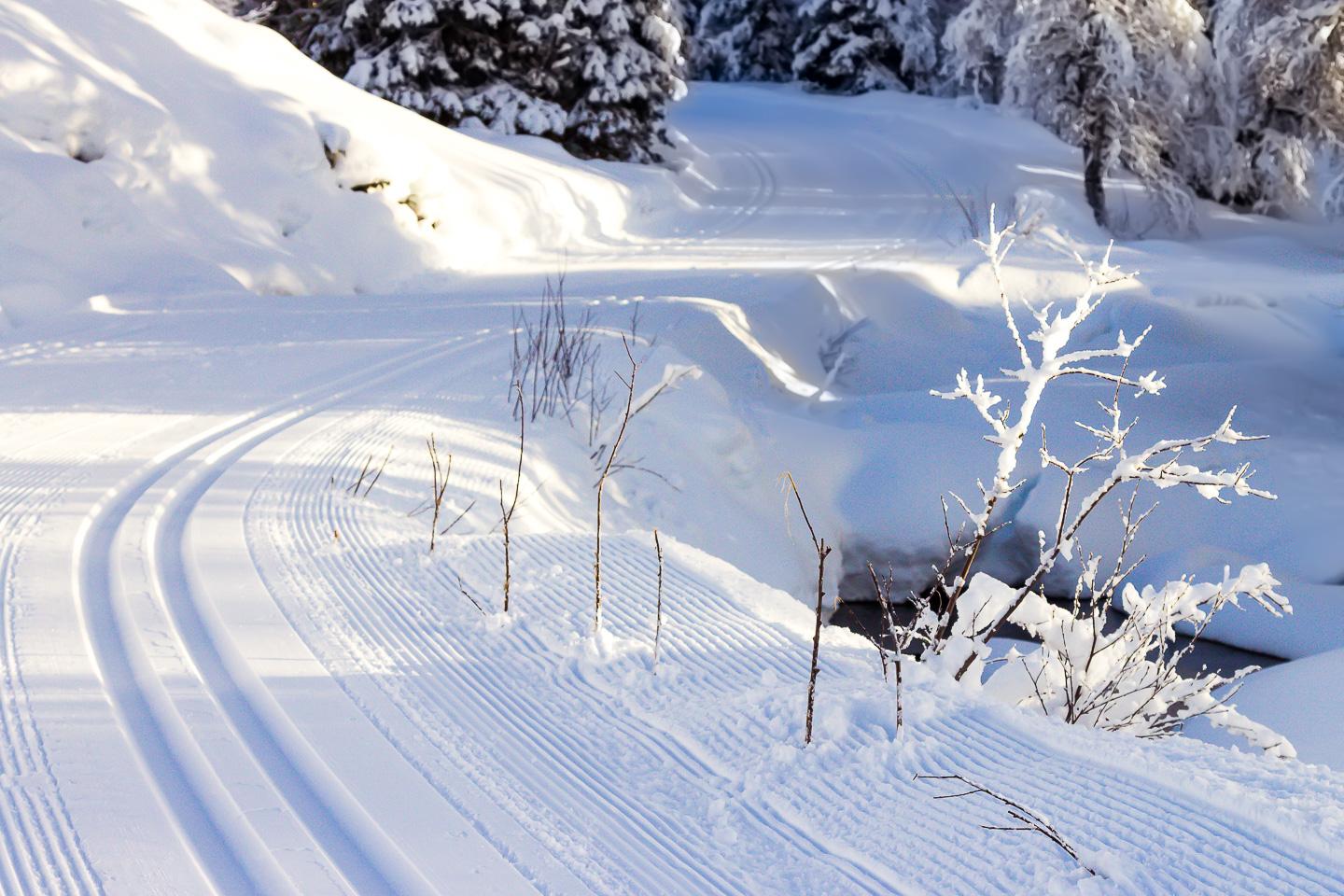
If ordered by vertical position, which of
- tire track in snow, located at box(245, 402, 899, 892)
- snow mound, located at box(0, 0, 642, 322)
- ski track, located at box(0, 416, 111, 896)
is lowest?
tire track in snow, located at box(245, 402, 899, 892)

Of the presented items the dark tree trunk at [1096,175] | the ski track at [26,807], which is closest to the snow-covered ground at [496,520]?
the ski track at [26,807]

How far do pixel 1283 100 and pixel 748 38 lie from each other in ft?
63.5

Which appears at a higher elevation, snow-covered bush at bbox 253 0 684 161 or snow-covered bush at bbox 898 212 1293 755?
snow-covered bush at bbox 253 0 684 161

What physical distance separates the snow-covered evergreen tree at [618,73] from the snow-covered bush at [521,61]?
15mm

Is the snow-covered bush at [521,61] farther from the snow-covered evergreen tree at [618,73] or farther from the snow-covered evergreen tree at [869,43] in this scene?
the snow-covered evergreen tree at [869,43]

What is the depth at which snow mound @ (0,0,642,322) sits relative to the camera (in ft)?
28.5

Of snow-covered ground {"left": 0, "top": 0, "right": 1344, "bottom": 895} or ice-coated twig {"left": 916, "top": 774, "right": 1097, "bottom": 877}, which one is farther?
snow-covered ground {"left": 0, "top": 0, "right": 1344, "bottom": 895}

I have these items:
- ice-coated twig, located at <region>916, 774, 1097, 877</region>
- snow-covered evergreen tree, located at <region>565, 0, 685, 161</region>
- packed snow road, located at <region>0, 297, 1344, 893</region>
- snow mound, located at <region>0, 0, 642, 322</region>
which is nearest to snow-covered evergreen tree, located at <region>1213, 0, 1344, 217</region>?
snow-covered evergreen tree, located at <region>565, 0, 685, 161</region>

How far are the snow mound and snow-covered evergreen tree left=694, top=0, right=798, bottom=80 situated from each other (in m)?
21.8

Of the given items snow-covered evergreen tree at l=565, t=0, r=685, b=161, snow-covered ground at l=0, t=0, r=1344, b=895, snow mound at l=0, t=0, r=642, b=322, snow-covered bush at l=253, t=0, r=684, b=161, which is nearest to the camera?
snow-covered ground at l=0, t=0, r=1344, b=895

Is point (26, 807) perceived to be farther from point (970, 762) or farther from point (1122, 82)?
point (1122, 82)

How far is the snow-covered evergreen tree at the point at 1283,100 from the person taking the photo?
13820 millimetres

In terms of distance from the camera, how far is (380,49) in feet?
57.6

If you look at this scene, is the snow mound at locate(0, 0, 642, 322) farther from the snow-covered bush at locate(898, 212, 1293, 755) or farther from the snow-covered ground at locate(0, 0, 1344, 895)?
the snow-covered bush at locate(898, 212, 1293, 755)
